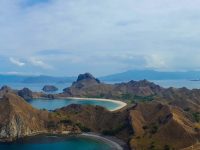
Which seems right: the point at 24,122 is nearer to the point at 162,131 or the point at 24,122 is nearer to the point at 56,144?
the point at 56,144

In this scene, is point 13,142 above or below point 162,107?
below

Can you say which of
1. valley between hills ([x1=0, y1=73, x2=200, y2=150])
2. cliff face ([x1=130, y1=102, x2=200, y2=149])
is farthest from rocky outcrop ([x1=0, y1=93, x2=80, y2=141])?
cliff face ([x1=130, y1=102, x2=200, y2=149])

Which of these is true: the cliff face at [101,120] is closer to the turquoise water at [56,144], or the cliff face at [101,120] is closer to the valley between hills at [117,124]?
the valley between hills at [117,124]

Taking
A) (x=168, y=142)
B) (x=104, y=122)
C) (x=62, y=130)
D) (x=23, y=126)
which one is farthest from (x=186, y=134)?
(x=23, y=126)

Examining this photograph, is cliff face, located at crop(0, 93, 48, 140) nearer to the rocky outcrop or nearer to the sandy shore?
the rocky outcrop

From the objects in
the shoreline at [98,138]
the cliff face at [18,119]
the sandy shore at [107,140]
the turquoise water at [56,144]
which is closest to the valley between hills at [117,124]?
the cliff face at [18,119]

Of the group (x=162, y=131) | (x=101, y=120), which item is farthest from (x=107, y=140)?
(x=101, y=120)

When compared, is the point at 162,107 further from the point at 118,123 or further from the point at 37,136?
the point at 37,136
